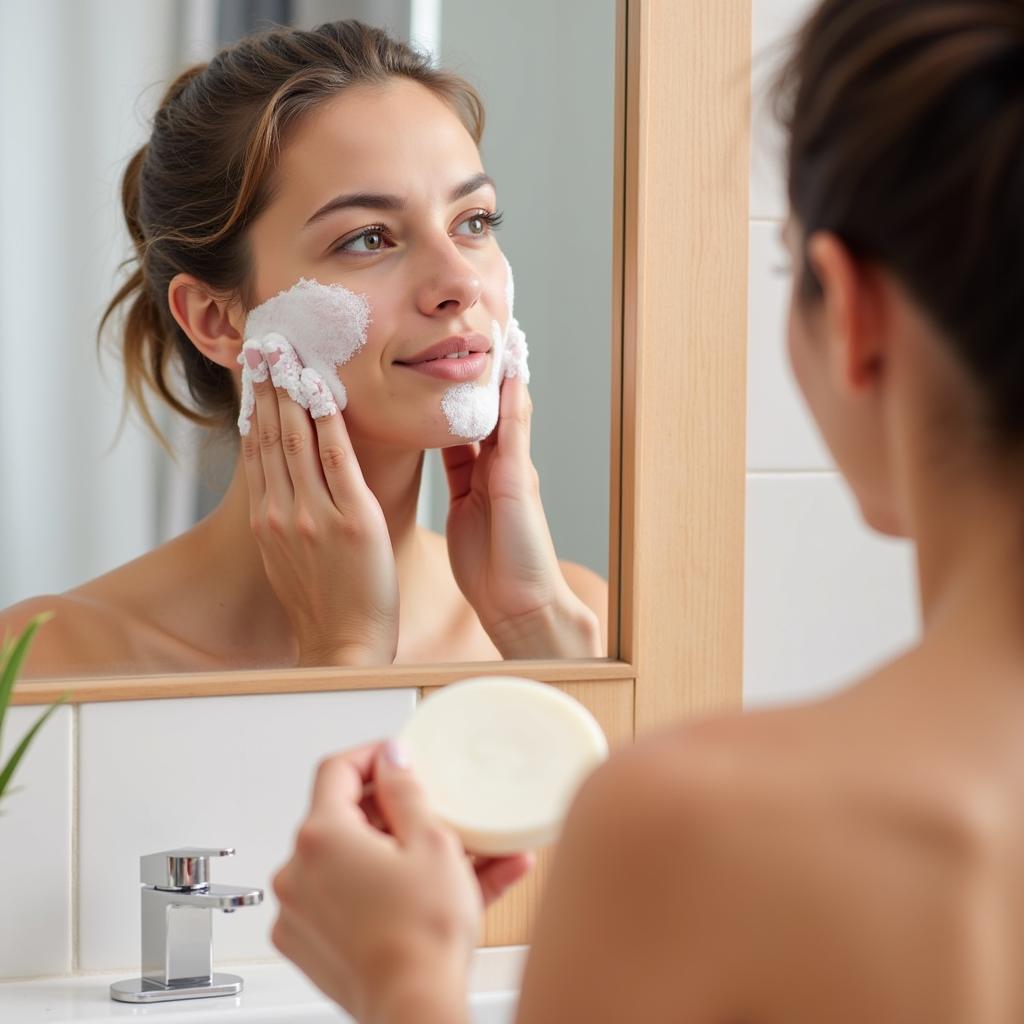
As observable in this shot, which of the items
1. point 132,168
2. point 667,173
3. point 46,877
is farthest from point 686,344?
point 46,877

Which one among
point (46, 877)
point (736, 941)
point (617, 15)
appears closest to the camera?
point (736, 941)

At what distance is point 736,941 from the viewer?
43 centimetres

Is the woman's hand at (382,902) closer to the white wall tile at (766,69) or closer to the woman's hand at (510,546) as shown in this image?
the woman's hand at (510,546)

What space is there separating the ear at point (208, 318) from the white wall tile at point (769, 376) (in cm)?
38

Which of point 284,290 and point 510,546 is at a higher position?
point 284,290

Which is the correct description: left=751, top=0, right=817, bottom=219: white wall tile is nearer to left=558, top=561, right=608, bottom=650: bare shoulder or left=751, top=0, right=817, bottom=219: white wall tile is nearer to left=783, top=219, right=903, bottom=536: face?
left=558, top=561, right=608, bottom=650: bare shoulder

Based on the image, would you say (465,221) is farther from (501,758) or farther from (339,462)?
(501,758)

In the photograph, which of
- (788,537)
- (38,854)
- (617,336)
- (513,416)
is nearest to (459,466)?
(513,416)

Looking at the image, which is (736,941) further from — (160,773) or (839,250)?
(160,773)

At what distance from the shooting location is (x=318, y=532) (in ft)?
3.14

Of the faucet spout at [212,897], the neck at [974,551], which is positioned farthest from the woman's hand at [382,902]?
the faucet spout at [212,897]

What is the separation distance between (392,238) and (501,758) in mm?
459

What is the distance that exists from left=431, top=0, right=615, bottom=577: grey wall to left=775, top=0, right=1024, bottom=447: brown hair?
1.83 feet

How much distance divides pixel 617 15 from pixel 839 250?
63 cm
